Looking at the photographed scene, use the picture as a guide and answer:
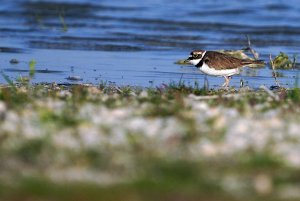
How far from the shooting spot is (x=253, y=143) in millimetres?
7223

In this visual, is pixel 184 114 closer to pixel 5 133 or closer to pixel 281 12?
pixel 5 133

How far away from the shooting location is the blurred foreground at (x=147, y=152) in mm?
6176

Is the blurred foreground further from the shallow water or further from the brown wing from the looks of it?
the shallow water

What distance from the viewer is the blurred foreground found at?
618 cm

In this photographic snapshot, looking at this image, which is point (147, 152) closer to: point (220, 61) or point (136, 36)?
point (220, 61)

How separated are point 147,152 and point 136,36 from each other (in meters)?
15.1

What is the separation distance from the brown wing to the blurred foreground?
4994 mm

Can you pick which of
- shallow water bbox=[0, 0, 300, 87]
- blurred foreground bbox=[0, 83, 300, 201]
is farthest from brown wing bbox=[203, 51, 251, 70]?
blurred foreground bbox=[0, 83, 300, 201]

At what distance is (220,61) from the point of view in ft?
46.1

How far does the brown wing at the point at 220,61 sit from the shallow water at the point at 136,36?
995mm

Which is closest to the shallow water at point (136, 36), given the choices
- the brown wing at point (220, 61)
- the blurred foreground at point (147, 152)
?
the brown wing at point (220, 61)

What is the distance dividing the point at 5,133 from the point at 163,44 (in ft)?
44.6

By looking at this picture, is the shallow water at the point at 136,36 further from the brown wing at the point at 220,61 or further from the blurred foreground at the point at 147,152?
the blurred foreground at the point at 147,152

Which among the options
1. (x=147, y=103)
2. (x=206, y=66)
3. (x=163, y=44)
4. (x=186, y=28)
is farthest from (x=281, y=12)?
(x=147, y=103)
